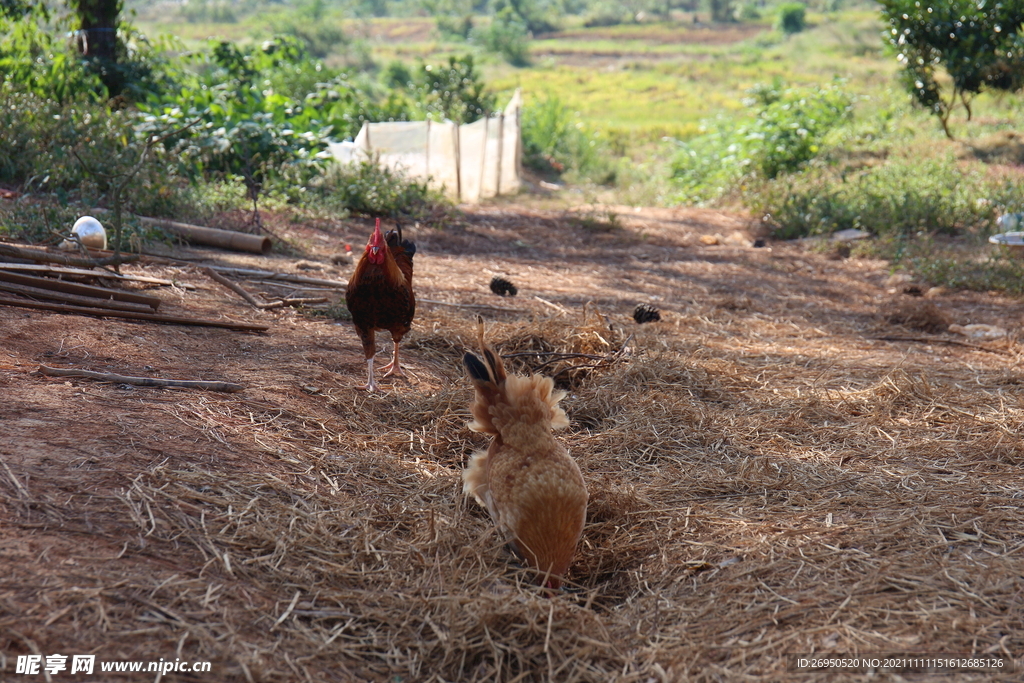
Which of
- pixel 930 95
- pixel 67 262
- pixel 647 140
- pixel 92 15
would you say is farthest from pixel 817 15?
pixel 67 262

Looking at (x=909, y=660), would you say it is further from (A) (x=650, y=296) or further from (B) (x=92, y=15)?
(B) (x=92, y=15)

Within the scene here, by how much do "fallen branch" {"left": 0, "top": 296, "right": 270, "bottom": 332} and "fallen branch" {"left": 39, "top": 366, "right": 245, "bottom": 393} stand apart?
984 mm

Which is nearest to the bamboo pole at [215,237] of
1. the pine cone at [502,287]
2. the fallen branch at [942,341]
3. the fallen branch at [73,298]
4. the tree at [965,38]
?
the pine cone at [502,287]

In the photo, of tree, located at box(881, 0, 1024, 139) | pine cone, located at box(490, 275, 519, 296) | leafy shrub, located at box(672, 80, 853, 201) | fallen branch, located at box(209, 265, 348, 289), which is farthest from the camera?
leafy shrub, located at box(672, 80, 853, 201)

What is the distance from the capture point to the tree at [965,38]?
39.0ft

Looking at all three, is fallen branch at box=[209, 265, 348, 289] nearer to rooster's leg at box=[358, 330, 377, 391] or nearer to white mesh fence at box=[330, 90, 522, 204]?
rooster's leg at box=[358, 330, 377, 391]

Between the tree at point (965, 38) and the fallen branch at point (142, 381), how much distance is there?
41.9ft

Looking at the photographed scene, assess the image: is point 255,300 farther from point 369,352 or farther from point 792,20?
point 792,20

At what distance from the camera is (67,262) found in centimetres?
480

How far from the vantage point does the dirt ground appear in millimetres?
2154

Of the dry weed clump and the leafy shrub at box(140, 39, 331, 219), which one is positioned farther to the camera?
the leafy shrub at box(140, 39, 331, 219)

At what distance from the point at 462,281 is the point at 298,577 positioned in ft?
16.6

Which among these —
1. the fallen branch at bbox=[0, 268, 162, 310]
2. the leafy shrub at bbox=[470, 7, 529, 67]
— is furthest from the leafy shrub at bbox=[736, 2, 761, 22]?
the fallen branch at bbox=[0, 268, 162, 310]

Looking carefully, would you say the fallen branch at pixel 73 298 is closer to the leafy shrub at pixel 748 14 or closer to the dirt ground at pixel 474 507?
the dirt ground at pixel 474 507
